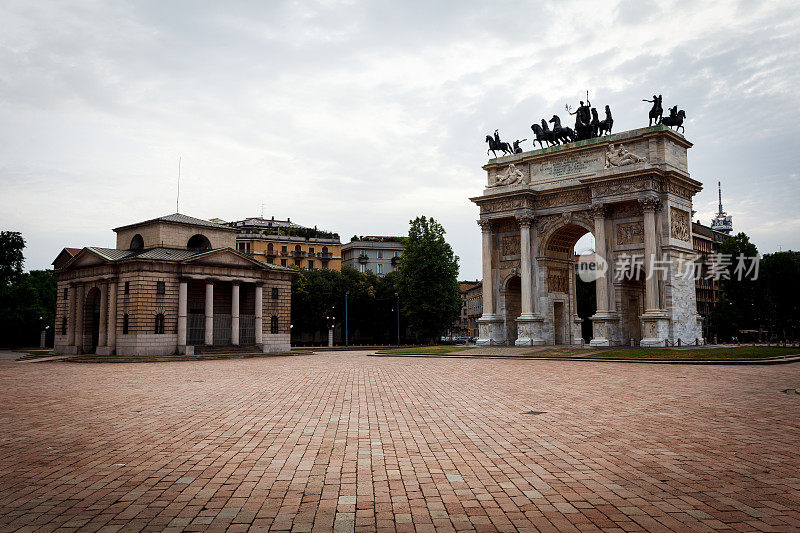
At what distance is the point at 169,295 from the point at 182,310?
1.56 m

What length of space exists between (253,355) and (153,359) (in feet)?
27.0

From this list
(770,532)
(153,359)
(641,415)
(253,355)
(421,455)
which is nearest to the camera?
(770,532)

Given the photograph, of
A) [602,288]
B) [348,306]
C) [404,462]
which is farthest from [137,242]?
[404,462]

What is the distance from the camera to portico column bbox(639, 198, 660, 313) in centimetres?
4109

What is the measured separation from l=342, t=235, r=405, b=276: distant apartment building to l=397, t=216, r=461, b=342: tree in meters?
41.3

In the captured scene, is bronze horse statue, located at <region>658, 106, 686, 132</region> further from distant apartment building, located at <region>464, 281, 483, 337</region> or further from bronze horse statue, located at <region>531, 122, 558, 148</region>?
distant apartment building, located at <region>464, 281, 483, 337</region>

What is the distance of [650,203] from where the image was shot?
41.1 m

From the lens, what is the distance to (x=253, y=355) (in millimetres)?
45438

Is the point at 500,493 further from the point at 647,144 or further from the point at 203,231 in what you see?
the point at 203,231

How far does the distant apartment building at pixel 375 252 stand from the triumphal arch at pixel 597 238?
197 ft

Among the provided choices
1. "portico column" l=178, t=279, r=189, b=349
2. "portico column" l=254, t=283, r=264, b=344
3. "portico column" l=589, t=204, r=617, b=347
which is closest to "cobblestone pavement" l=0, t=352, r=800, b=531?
"portico column" l=589, t=204, r=617, b=347

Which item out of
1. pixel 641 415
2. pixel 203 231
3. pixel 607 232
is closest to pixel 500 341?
pixel 607 232

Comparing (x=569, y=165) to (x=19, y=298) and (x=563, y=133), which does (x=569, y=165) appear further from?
(x=19, y=298)

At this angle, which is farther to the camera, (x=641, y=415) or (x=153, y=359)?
(x=153, y=359)
